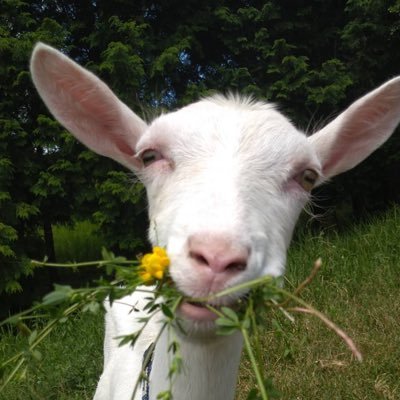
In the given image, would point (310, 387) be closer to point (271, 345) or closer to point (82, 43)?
point (271, 345)

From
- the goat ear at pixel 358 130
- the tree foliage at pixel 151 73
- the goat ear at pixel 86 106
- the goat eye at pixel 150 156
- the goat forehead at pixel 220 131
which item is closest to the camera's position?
the goat forehead at pixel 220 131

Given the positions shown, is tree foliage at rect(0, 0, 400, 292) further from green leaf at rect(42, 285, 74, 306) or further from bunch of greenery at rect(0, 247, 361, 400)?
green leaf at rect(42, 285, 74, 306)

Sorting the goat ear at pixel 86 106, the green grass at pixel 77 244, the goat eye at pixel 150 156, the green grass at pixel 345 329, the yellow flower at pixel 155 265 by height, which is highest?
the goat ear at pixel 86 106

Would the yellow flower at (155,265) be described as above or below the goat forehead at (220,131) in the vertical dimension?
below

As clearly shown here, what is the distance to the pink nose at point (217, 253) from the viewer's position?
151cm

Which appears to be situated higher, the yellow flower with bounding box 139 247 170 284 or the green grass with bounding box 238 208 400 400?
the yellow flower with bounding box 139 247 170 284

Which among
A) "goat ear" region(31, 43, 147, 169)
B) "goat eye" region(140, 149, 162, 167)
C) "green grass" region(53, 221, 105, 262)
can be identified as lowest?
"green grass" region(53, 221, 105, 262)

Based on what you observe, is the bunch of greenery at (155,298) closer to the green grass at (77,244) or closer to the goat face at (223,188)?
the goat face at (223,188)

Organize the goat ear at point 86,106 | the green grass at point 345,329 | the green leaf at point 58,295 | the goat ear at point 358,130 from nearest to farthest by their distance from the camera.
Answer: the green leaf at point 58,295
the goat ear at point 86,106
the goat ear at point 358,130
the green grass at point 345,329

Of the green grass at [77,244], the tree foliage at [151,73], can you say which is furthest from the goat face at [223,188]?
the green grass at [77,244]

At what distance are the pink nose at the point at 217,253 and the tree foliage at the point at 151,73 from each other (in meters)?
4.80

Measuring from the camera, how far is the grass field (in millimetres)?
4117

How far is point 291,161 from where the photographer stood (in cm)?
215

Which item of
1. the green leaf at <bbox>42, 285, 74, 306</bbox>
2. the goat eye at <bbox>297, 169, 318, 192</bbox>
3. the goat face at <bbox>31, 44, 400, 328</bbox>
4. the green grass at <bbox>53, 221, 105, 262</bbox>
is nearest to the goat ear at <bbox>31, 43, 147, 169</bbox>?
the goat face at <bbox>31, 44, 400, 328</bbox>
